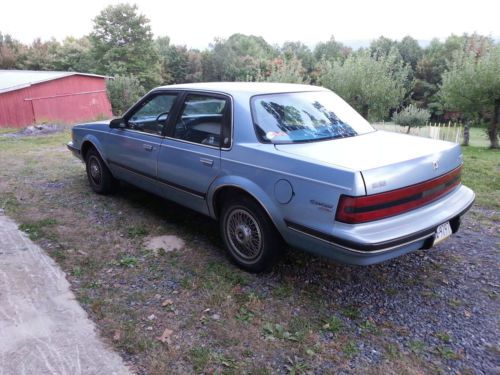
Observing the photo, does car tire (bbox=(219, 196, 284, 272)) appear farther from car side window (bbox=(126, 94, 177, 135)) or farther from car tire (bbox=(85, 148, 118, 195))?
car tire (bbox=(85, 148, 118, 195))

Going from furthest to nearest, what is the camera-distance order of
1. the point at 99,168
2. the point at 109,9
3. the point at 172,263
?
the point at 109,9, the point at 99,168, the point at 172,263

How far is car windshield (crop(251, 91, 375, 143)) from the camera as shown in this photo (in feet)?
11.4

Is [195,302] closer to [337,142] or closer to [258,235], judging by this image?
[258,235]

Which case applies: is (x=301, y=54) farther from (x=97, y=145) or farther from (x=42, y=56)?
(x=97, y=145)

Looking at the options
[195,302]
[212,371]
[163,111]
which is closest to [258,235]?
[195,302]

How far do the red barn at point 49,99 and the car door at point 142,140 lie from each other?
20.2 m

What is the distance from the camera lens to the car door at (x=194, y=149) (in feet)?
12.1

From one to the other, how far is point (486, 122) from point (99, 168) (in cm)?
1446

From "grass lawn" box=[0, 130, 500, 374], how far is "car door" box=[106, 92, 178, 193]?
0.54 m

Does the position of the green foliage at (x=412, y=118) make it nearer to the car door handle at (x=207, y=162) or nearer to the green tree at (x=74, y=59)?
the car door handle at (x=207, y=162)

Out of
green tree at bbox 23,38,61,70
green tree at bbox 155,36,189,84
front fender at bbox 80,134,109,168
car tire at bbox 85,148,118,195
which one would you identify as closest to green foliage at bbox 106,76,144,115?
car tire at bbox 85,148,118,195

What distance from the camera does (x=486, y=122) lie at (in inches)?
586

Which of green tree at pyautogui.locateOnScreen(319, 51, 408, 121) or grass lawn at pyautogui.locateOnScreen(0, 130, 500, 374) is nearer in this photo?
grass lawn at pyautogui.locateOnScreen(0, 130, 500, 374)

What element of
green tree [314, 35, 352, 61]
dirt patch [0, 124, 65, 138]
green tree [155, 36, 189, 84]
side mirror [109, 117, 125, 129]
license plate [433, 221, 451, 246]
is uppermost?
green tree [314, 35, 352, 61]
